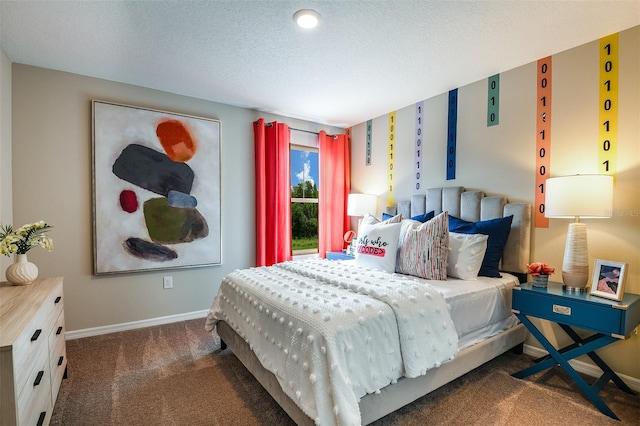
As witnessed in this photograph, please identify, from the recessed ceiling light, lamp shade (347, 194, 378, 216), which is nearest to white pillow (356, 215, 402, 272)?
lamp shade (347, 194, 378, 216)

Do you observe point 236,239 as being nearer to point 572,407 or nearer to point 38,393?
point 38,393

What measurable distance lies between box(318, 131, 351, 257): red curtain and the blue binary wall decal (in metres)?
1.60

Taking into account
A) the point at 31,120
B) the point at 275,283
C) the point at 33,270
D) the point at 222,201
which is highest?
the point at 31,120

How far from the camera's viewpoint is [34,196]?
105 inches

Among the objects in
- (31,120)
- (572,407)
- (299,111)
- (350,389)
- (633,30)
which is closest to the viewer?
(350,389)

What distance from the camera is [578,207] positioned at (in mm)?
1977

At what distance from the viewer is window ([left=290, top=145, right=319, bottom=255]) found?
433 centimetres

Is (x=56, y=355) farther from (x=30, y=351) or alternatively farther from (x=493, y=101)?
(x=493, y=101)

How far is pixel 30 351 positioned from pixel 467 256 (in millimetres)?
2718

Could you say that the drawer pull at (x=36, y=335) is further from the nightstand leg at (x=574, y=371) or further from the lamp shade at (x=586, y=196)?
the lamp shade at (x=586, y=196)

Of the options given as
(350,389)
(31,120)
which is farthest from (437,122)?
(31,120)

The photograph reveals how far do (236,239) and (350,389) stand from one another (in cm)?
263

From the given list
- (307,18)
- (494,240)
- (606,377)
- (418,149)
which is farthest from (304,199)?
(606,377)

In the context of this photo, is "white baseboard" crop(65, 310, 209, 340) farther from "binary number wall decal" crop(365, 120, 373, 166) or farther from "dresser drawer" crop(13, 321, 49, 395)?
"binary number wall decal" crop(365, 120, 373, 166)
